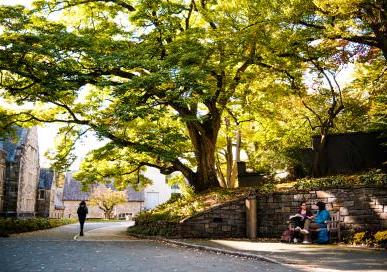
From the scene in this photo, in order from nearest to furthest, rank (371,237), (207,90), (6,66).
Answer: (371,237)
(6,66)
(207,90)

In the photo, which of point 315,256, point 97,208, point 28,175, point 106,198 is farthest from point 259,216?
point 97,208

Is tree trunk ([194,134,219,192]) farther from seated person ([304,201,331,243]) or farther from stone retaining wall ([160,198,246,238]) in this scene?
seated person ([304,201,331,243])

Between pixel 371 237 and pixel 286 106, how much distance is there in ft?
35.4

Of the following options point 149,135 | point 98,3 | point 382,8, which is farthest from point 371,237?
point 98,3

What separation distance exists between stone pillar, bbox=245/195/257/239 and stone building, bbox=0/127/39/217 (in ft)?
85.4

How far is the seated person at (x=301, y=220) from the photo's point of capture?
49.3 feet

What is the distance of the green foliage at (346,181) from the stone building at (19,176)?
2756 centimetres

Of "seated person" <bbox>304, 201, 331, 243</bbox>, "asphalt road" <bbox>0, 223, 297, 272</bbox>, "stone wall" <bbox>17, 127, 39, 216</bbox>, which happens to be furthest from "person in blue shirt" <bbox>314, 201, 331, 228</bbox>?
"stone wall" <bbox>17, 127, 39, 216</bbox>

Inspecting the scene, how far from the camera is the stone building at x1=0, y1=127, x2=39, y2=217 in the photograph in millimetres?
39969

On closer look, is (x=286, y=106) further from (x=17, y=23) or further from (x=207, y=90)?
(x=17, y=23)

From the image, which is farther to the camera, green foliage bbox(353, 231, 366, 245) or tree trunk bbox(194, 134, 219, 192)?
tree trunk bbox(194, 134, 219, 192)

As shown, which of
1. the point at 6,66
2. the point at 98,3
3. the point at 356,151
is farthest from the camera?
the point at 98,3

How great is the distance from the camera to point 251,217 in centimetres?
1752

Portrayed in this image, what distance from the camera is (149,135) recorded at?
20.4m
